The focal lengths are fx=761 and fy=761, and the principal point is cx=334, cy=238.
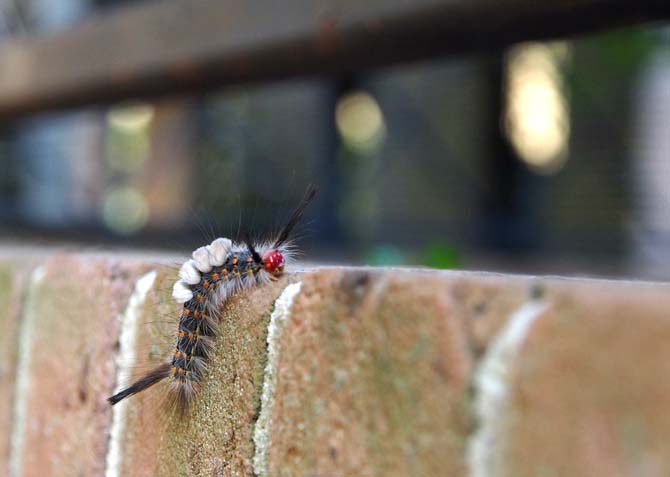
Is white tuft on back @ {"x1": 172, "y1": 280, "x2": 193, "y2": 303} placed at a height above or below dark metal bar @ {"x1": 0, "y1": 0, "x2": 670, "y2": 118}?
below

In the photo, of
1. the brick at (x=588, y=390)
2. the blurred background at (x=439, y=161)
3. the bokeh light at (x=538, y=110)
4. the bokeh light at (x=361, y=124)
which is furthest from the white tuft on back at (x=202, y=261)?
the bokeh light at (x=361, y=124)

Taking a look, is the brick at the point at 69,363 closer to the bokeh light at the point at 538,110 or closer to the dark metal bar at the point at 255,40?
the dark metal bar at the point at 255,40

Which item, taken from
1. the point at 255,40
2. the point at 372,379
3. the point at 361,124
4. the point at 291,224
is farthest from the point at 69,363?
the point at 361,124

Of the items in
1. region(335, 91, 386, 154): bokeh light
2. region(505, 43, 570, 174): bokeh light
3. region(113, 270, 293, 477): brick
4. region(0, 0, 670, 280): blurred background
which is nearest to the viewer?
region(113, 270, 293, 477): brick

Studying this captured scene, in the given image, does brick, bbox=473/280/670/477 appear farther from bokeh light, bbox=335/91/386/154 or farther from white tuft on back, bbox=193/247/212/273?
bokeh light, bbox=335/91/386/154

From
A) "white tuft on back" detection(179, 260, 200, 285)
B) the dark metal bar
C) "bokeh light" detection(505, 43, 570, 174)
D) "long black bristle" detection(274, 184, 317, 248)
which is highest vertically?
"bokeh light" detection(505, 43, 570, 174)

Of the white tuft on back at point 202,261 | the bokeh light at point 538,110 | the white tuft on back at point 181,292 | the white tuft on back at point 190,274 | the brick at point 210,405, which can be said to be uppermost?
the bokeh light at point 538,110

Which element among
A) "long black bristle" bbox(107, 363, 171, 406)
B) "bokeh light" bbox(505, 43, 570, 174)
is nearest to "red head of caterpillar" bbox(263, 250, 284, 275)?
"long black bristle" bbox(107, 363, 171, 406)
